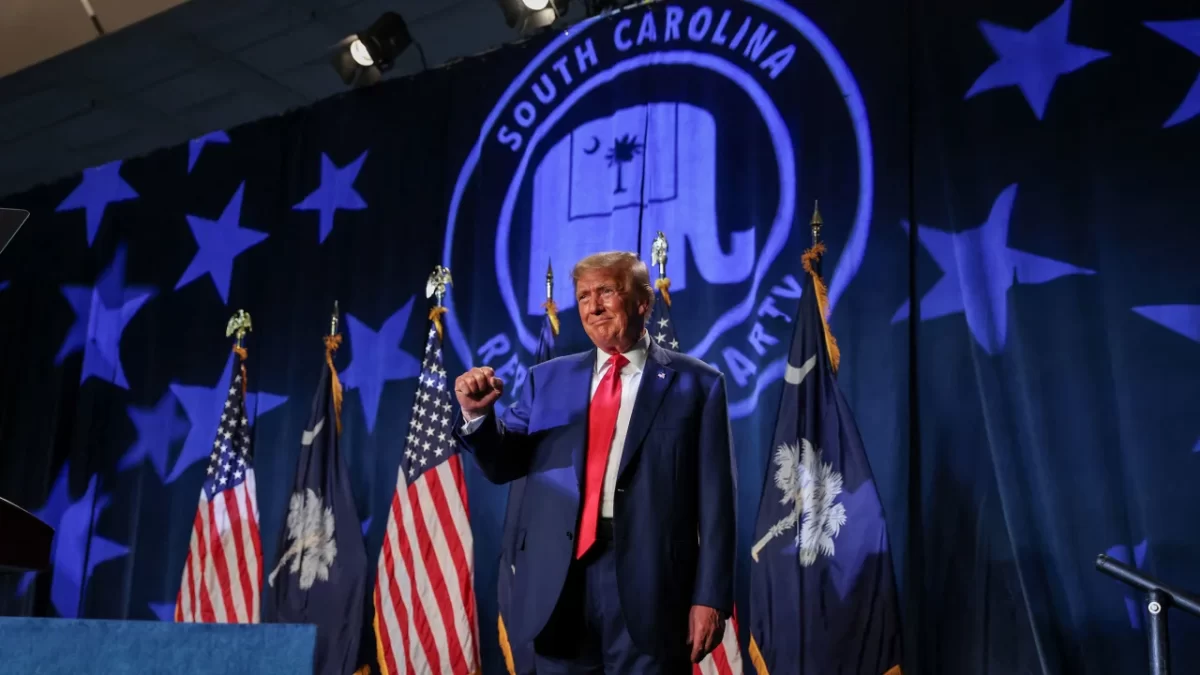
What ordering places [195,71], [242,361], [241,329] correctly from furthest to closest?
[195,71]
[241,329]
[242,361]

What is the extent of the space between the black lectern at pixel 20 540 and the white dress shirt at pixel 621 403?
2.72 feet

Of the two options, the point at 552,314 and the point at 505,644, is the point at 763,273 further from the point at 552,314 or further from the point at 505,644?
the point at 505,644

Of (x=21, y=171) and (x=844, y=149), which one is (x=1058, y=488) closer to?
(x=844, y=149)

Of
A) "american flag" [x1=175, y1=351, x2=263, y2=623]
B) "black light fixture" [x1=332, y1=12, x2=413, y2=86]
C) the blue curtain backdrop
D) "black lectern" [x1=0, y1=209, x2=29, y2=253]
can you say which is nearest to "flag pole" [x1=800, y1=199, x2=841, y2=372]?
the blue curtain backdrop

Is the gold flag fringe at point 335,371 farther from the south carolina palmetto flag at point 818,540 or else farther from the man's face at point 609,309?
the man's face at point 609,309

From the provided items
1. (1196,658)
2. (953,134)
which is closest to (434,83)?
(953,134)

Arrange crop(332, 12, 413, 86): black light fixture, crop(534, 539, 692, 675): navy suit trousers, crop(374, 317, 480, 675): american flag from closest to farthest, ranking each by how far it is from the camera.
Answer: crop(534, 539, 692, 675): navy suit trousers < crop(374, 317, 480, 675): american flag < crop(332, 12, 413, 86): black light fixture

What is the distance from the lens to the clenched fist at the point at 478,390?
2.11 m

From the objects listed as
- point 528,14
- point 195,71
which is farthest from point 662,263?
point 195,71

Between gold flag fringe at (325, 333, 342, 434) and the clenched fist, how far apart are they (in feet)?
8.77

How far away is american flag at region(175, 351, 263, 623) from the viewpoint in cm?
462

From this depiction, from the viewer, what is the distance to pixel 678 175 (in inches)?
165

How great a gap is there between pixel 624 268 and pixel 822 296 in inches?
55.3

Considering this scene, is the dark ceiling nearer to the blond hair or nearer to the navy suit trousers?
the blond hair
